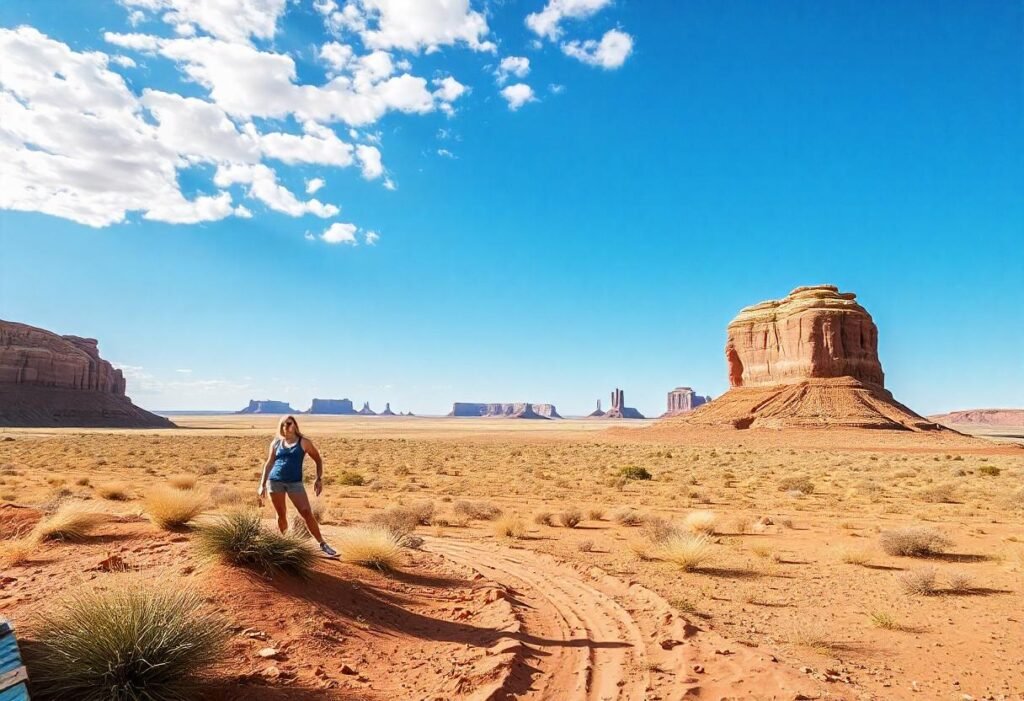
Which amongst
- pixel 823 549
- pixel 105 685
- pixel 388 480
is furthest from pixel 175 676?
pixel 388 480

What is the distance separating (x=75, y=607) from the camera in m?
4.36

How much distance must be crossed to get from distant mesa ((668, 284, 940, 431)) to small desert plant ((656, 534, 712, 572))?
2226 inches

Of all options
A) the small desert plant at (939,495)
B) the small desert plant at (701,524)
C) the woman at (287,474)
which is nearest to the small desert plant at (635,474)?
the small desert plant at (939,495)

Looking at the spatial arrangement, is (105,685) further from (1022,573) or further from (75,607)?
(1022,573)

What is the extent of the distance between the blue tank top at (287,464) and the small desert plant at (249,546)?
1.09 metres

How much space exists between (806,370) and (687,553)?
7278 centimetres

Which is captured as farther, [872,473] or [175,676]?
[872,473]

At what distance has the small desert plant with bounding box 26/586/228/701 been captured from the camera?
3906 mm

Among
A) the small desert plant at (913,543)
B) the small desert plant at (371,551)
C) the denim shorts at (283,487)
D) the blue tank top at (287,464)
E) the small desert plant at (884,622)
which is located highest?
the blue tank top at (287,464)

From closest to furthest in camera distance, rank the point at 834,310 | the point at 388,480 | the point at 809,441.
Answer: the point at 388,480 → the point at 809,441 → the point at 834,310

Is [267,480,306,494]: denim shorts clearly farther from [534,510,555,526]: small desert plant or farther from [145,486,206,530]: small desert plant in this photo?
[534,510,555,526]: small desert plant

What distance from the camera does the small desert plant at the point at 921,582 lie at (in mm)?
8320

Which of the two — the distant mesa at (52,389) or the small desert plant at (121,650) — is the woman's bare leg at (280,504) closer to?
the small desert plant at (121,650)

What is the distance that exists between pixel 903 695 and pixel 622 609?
9.85 feet
